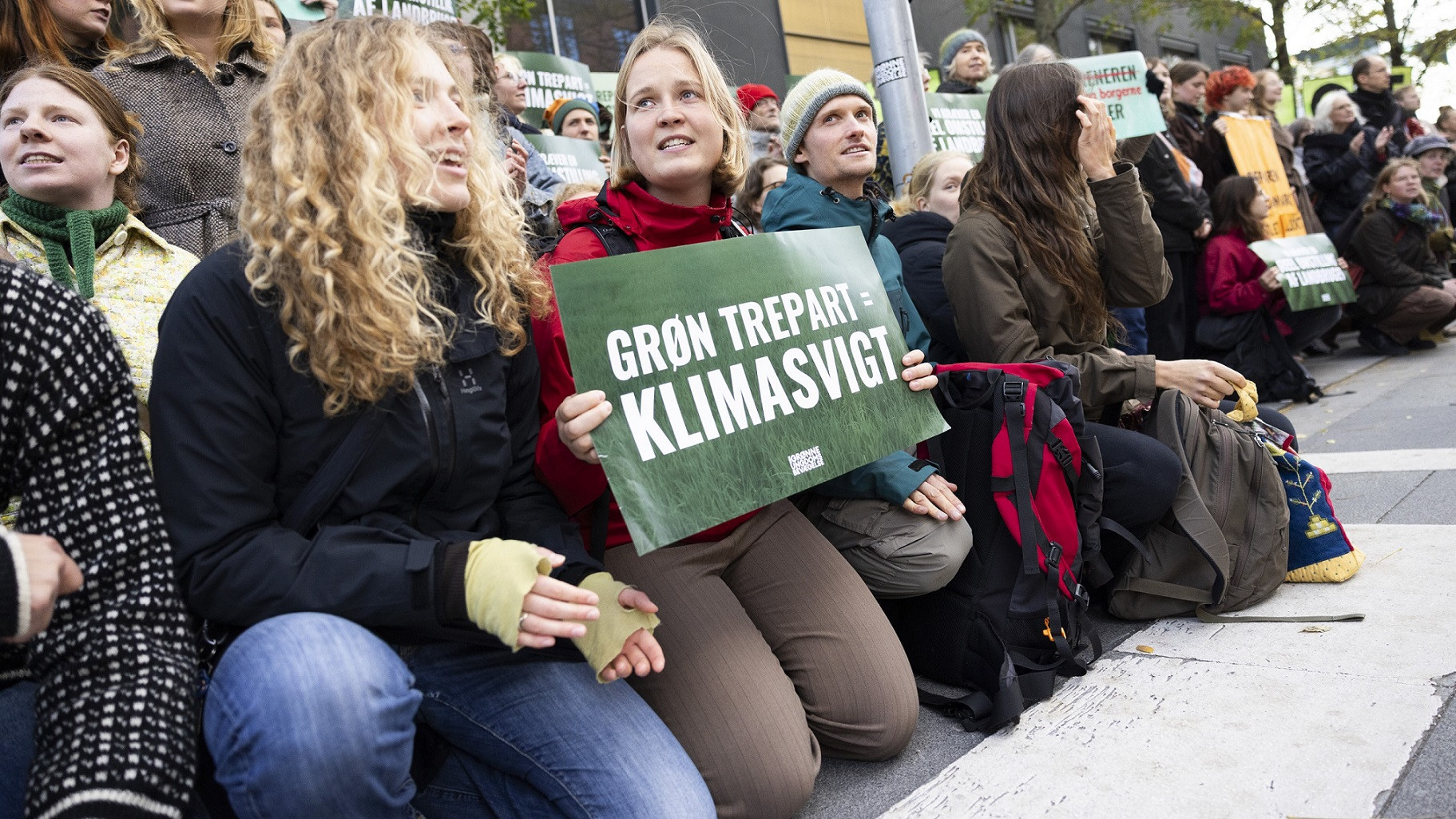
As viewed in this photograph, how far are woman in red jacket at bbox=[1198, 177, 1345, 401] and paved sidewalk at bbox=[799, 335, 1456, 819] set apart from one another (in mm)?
3848

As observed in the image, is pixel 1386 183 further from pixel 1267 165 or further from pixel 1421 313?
pixel 1421 313

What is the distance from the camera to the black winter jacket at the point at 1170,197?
21.4 ft

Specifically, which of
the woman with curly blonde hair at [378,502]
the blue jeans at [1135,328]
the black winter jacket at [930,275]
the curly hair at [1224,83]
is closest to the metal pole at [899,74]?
the black winter jacket at [930,275]

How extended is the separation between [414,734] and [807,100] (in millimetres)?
2498

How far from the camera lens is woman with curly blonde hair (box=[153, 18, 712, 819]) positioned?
5.80 feet

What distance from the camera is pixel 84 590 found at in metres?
1.65

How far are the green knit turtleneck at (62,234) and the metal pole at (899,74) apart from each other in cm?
359

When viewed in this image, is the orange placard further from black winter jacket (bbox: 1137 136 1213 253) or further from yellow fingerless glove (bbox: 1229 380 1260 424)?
yellow fingerless glove (bbox: 1229 380 1260 424)

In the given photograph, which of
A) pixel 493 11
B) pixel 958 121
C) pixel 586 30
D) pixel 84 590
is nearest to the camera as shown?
pixel 84 590

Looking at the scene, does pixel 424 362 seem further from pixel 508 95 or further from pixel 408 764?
pixel 508 95

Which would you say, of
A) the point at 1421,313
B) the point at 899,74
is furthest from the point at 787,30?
the point at 899,74

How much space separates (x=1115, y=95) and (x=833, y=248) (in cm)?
457

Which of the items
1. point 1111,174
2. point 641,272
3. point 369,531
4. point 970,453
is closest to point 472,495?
point 369,531

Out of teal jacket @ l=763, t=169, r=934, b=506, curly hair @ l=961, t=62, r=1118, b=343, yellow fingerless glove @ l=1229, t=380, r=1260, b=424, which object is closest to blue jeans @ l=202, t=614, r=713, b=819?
teal jacket @ l=763, t=169, r=934, b=506
